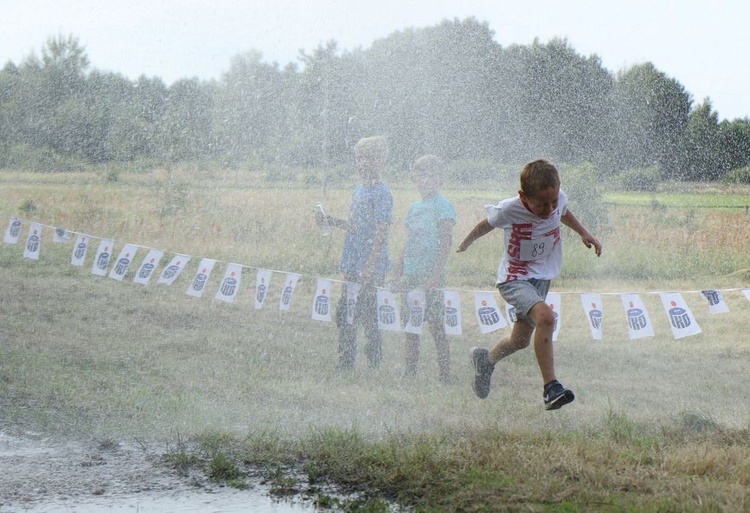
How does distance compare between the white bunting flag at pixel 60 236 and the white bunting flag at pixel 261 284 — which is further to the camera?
the white bunting flag at pixel 60 236

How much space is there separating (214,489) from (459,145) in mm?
12140

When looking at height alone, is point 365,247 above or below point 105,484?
above

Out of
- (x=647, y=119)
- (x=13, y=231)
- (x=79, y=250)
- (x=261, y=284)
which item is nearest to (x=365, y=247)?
(x=261, y=284)

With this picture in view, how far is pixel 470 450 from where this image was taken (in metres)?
4.92

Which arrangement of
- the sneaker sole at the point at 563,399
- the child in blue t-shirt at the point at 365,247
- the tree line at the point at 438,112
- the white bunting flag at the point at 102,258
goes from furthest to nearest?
the tree line at the point at 438,112
the white bunting flag at the point at 102,258
the child in blue t-shirt at the point at 365,247
the sneaker sole at the point at 563,399

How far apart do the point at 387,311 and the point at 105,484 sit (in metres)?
3.44

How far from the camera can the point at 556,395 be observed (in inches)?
194

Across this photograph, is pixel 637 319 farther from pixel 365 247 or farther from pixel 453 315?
pixel 365 247

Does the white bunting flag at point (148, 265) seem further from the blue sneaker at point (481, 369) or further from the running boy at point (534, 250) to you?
the running boy at point (534, 250)

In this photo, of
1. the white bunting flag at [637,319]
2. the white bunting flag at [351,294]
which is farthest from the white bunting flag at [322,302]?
the white bunting flag at [637,319]

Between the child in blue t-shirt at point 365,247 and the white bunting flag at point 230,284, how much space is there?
1733 millimetres

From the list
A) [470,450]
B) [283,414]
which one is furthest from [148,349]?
[470,450]

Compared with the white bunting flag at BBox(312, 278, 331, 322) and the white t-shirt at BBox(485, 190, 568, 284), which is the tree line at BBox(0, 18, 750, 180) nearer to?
the white bunting flag at BBox(312, 278, 331, 322)

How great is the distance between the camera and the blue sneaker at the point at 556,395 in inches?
191
